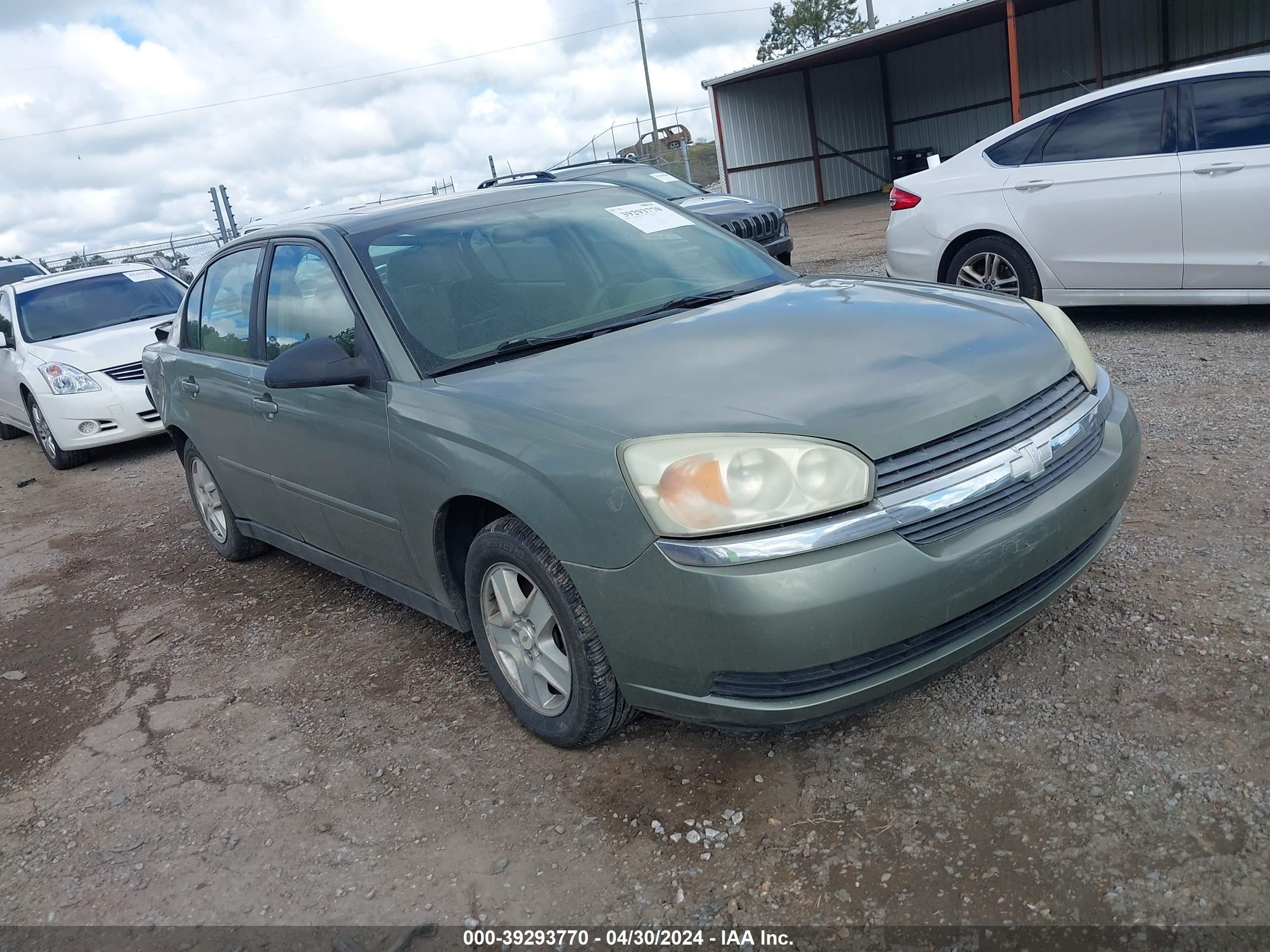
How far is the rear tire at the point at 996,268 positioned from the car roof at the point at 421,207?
3.67 m

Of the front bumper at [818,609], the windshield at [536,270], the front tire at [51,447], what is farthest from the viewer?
the front tire at [51,447]

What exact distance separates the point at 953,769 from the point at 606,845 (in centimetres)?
90

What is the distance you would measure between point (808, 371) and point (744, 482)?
0.49 metres

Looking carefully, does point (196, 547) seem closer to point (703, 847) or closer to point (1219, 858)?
point (703, 847)

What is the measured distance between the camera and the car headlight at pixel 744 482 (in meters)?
2.37

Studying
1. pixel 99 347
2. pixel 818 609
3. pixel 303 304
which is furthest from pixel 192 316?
pixel 99 347

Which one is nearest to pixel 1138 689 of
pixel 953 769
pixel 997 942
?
pixel 953 769

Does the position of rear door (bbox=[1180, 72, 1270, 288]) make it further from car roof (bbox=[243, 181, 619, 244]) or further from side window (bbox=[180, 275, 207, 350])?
side window (bbox=[180, 275, 207, 350])

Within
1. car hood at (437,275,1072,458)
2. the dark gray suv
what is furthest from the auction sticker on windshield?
the dark gray suv

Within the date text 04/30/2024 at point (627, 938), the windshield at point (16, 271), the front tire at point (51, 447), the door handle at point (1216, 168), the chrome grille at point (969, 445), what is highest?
the windshield at point (16, 271)

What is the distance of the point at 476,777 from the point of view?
2984 mm

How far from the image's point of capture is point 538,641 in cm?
296

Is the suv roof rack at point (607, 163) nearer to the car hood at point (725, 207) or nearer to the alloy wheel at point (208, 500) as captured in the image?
the car hood at point (725, 207)

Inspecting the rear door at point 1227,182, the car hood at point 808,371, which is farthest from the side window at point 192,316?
the rear door at point 1227,182
